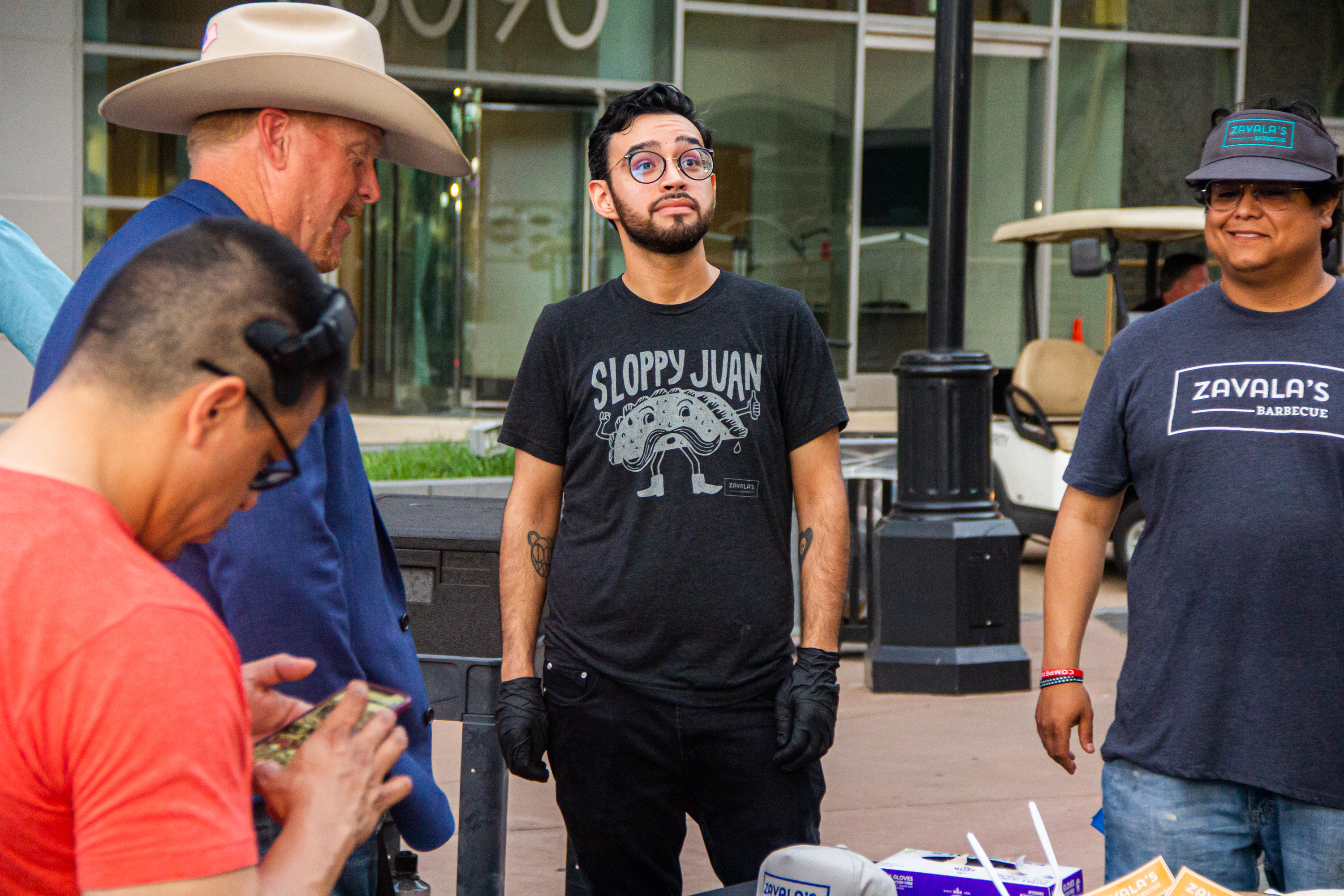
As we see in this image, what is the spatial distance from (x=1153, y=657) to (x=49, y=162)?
12274 mm

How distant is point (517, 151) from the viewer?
572 inches

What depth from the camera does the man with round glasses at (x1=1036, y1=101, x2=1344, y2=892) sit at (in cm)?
249

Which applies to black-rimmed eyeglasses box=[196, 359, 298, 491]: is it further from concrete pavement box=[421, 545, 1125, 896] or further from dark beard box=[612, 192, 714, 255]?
concrete pavement box=[421, 545, 1125, 896]

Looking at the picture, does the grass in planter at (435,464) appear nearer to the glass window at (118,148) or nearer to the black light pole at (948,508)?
the black light pole at (948,508)

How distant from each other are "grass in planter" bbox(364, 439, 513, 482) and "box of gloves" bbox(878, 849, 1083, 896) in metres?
6.61

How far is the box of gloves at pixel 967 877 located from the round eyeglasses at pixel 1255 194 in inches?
51.2

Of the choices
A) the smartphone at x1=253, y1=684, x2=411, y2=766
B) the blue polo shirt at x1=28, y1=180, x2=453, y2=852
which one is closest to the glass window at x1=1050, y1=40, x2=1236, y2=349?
the blue polo shirt at x1=28, y1=180, x2=453, y2=852

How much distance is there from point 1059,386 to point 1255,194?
8140mm

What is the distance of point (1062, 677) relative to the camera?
2.84 m

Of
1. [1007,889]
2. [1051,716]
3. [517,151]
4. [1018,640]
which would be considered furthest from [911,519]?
[517,151]

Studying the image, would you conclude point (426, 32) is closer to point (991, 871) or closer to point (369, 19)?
point (369, 19)

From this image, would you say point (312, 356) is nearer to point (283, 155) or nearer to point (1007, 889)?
point (283, 155)

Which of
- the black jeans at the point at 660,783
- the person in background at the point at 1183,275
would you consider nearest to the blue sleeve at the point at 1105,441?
the black jeans at the point at 660,783

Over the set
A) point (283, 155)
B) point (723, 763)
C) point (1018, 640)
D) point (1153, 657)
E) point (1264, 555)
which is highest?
point (283, 155)
